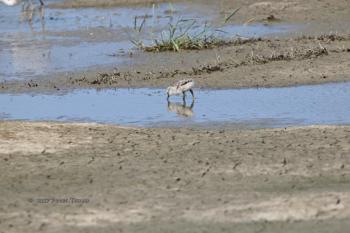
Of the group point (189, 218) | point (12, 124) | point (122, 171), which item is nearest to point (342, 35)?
point (12, 124)

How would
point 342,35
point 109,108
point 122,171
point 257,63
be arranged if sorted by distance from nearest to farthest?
point 122,171
point 109,108
point 257,63
point 342,35

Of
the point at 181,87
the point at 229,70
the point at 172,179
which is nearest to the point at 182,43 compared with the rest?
the point at 229,70

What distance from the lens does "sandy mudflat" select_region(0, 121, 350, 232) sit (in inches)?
272

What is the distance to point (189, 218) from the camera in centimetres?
693

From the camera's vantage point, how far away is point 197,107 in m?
11.9

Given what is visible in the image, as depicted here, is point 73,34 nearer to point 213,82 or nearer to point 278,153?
point 213,82

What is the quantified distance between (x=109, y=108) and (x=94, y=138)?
2589mm

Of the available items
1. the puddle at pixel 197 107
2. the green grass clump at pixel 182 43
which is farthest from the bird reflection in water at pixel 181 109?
the green grass clump at pixel 182 43

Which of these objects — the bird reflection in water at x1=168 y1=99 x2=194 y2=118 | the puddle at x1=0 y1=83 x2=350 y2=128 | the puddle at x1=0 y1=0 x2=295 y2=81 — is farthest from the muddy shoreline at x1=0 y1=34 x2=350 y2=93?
the bird reflection in water at x1=168 y1=99 x2=194 y2=118

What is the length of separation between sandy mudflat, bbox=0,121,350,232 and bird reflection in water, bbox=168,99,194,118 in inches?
52.6

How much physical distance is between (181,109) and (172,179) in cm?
392

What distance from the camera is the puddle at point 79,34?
15.6 metres

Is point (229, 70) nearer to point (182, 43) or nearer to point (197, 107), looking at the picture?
point (182, 43)

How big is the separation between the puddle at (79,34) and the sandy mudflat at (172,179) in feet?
18.4
